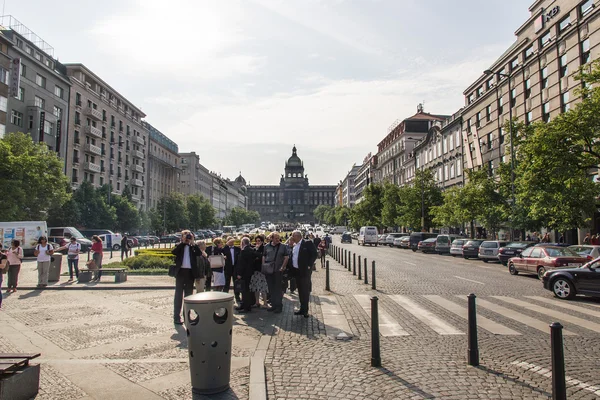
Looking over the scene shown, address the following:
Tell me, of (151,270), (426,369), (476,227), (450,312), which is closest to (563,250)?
(450,312)

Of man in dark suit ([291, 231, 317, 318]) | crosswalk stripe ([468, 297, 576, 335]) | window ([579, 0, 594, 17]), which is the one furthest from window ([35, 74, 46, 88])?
crosswalk stripe ([468, 297, 576, 335])

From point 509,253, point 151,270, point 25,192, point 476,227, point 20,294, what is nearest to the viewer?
point 20,294

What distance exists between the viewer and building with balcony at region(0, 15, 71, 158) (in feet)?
131

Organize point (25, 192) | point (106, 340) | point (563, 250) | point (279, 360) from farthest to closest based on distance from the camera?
1. point (25, 192)
2. point (563, 250)
3. point (106, 340)
4. point (279, 360)

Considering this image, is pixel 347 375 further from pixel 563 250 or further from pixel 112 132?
pixel 112 132

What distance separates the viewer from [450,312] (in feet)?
32.6

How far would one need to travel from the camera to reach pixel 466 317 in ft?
30.8

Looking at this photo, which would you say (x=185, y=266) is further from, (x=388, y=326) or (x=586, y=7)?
(x=586, y=7)

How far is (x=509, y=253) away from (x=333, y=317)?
18042mm

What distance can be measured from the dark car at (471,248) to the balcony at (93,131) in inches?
1926

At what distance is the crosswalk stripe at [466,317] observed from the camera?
314 inches

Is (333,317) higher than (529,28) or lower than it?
lower

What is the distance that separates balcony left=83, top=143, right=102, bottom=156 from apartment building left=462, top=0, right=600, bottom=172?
152ft

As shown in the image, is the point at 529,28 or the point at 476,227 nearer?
the point at 529,28
